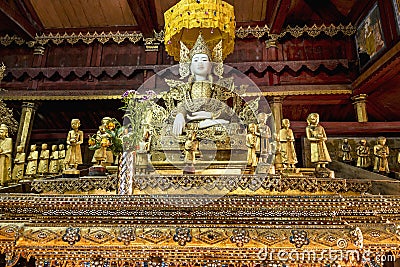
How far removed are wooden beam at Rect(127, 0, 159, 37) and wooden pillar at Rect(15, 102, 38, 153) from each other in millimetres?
2073

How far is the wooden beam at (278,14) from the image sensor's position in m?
3.32

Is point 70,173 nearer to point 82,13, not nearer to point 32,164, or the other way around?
point 32,164

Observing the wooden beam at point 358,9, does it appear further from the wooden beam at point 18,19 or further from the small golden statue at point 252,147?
the wooden beam at point 18,19

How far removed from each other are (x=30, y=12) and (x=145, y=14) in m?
2.16

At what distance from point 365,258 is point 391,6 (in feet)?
10.9

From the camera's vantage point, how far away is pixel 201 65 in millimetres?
2494

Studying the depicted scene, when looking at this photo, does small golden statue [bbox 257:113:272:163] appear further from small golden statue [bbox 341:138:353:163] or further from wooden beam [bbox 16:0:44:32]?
wooden beam [bbox 16:0:44:32]

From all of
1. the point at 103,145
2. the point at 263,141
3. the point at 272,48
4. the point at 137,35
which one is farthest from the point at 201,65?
the point at 137,35

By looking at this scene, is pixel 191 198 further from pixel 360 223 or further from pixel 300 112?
pixel 300 112

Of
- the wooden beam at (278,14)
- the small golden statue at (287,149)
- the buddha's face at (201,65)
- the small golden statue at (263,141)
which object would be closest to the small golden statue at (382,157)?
the small golden statue at (287,149)

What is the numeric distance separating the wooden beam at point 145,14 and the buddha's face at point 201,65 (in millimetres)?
1414

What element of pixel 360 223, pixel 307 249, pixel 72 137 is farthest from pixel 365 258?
pixel 72 137

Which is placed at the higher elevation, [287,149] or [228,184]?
[287,149]

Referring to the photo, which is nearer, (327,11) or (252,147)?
(252,147)
